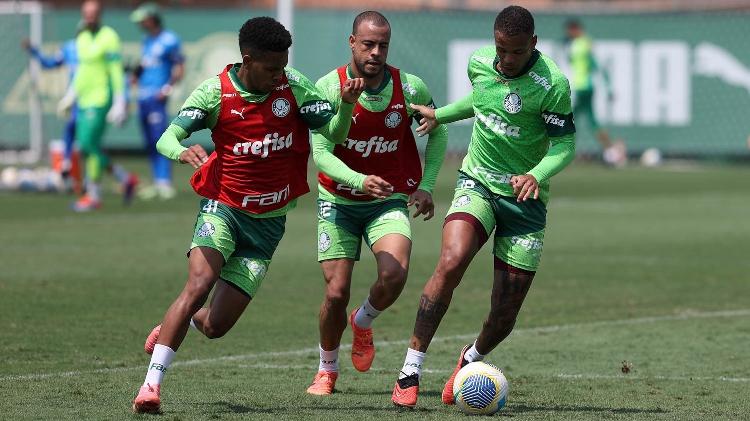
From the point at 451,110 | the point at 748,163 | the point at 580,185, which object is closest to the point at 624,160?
the point at 748,163

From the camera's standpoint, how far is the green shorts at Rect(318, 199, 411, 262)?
8.95 m

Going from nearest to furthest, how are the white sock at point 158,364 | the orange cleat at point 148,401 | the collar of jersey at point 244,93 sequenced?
the orange cleat at point 148,401 < the white sock at point 158,364 < the collar of jersey at point 244,93

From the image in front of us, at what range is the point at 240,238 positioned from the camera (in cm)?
830

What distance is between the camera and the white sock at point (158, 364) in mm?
7727

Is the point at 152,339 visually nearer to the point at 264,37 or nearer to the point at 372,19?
the point at 264,37

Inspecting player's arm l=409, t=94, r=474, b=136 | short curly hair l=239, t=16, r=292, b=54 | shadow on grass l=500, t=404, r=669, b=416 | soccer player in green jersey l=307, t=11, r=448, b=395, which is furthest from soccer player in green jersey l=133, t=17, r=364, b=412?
shadow on grass l=500, t=404, r=669, b=416

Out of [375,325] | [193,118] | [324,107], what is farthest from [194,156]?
[375,325]

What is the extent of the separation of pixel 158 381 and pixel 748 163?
87.1 feet

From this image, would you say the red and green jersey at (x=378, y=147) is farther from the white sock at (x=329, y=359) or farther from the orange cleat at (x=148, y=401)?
the orange cleat at (x=148, y=401)

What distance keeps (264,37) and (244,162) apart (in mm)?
733

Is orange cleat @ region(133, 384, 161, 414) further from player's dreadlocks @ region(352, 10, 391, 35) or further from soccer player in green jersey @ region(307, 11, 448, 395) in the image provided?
player's dreadlocks @ region(352, 10, 391, 35)

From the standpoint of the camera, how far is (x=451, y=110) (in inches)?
352

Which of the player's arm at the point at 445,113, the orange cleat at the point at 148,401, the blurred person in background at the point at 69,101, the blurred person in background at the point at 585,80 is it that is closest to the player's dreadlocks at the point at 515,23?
the player's arm at the point at 445,113

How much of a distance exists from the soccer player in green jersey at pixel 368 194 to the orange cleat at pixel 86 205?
12.0 m
